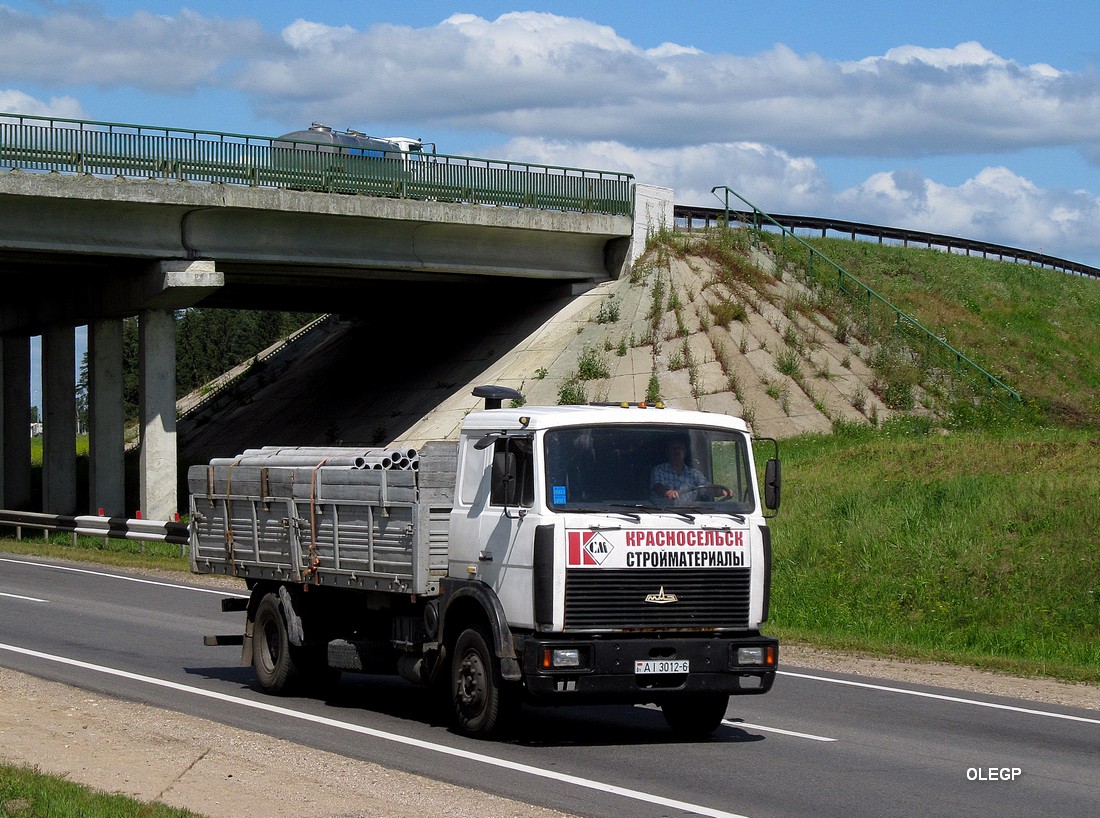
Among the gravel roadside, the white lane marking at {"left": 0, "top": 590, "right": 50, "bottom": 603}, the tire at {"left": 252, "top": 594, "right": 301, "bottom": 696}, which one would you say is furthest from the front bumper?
the white lane marking at {"left": 0, "top": 590, "right": 50, "bottom": 603}

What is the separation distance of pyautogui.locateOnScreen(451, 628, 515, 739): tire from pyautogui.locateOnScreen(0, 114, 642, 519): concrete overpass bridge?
874 inches

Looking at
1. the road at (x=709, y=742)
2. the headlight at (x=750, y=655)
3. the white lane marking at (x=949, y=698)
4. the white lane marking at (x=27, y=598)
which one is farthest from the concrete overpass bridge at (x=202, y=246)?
the headlight at (x=750, y=655)

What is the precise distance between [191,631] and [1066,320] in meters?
38.9

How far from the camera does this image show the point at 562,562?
32.9 ft

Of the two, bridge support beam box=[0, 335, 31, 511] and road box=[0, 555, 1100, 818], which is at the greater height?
bridge support beam box=[0, 335, 31, 511]

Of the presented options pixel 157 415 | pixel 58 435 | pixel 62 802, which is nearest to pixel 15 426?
pixel 58 435

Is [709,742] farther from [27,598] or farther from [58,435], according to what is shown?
[58,435]

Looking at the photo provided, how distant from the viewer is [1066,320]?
49.2 m

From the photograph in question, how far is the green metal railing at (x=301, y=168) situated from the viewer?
30.6 metres

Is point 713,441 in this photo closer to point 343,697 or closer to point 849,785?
point 849,785

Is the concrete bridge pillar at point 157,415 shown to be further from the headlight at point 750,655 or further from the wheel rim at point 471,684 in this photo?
the headlight at point 750,655

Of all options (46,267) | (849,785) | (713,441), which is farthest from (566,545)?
(46,267)

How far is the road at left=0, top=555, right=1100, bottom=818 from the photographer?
8750mm

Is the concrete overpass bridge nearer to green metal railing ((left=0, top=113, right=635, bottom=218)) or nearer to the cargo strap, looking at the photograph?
green metal railing ((left=0, top=113, right=635, bottom=218))
